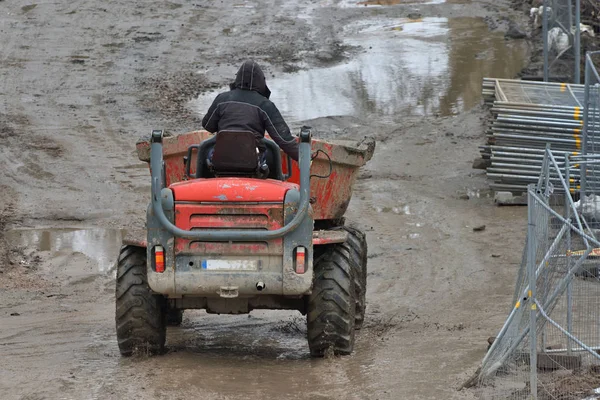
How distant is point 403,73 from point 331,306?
14.0 metres

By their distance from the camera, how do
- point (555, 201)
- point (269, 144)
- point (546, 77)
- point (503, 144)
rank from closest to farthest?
1. point (269, 144)
2. point (555, 201)
3. point (503, 144)
4. point (546, 77)

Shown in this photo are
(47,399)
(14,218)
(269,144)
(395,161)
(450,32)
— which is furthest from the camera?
(450,32)

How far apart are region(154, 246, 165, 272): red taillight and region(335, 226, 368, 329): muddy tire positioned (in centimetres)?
165

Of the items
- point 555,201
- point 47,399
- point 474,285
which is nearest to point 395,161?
point 474,285

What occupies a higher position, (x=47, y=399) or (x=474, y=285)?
(x=47, y=399)

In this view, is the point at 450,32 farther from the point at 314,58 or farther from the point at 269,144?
the point at 269,144

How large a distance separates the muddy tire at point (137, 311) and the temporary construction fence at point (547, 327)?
252 cm

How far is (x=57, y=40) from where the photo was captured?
76.6 feet

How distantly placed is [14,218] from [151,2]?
12.8m

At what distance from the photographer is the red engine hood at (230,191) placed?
8.31 metres

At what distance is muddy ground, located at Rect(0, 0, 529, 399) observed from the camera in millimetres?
8680

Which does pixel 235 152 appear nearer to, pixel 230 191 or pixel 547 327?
pixel 230 191

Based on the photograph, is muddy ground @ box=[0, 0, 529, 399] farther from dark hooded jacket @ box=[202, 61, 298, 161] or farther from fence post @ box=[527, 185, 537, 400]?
dark hooded jacket @ box=[202, 61, 298, 161]

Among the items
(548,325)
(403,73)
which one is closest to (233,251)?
(548,325)
